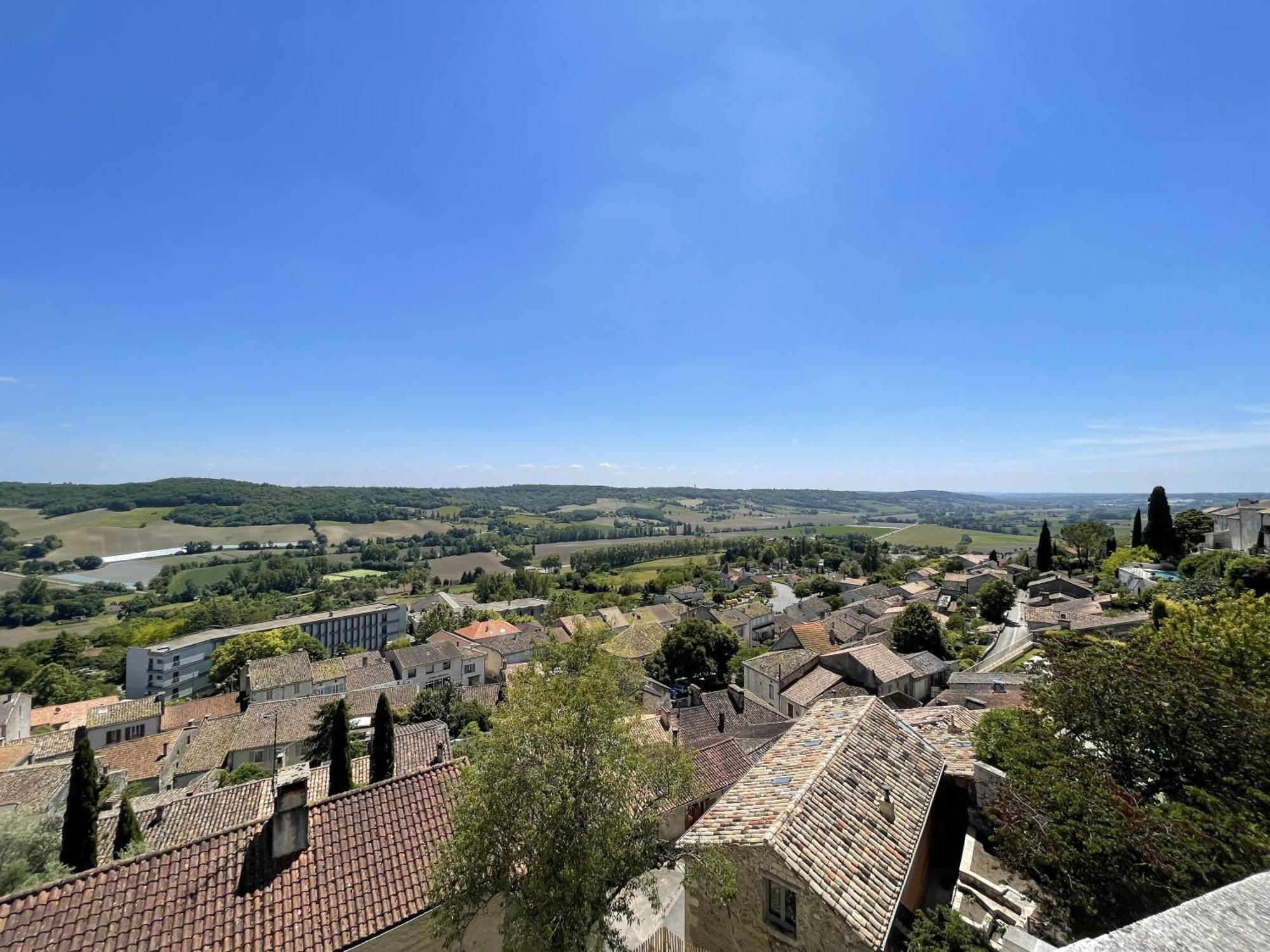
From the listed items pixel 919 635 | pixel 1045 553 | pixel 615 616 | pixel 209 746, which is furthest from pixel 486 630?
pixel 1045 553

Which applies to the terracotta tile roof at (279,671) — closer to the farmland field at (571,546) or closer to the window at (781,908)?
the window at (781,908)

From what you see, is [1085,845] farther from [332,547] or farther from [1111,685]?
[332,547]

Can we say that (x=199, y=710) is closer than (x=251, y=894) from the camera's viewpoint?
No

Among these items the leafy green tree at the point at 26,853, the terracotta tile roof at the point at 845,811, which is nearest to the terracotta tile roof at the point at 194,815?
the leafy green tree at the point at 26,853

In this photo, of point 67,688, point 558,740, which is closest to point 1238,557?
point 558,740

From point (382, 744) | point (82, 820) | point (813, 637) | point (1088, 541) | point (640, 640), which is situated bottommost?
point (640, 640)

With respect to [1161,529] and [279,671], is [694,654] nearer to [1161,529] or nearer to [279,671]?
[279,671]
